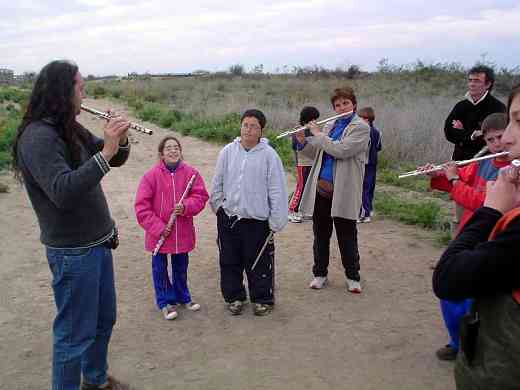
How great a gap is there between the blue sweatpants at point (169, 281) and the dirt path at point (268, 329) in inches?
6.2

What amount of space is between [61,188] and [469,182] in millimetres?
2440

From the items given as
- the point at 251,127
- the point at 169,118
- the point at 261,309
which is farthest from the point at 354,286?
the point at 169,118

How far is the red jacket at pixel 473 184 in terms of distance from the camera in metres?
3.00

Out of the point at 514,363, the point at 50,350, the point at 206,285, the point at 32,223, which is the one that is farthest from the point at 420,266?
the point at 32,223

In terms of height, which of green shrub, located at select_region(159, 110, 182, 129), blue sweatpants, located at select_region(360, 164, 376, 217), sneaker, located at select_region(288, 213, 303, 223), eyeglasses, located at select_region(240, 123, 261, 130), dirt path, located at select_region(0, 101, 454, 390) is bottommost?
dirt path, located at select_region(0, 101, 454, 390)

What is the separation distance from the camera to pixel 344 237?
4.15 meters

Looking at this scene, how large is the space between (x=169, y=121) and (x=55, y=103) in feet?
42.7

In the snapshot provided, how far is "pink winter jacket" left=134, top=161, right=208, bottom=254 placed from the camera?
148 inches

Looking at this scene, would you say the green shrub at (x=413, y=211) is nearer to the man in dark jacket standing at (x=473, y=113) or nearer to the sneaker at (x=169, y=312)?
the man in dark jacket standing at (x=473, y=113)

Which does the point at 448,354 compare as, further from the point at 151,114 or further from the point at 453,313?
the point at 151,114

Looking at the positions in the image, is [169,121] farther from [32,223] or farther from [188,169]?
[188,169]

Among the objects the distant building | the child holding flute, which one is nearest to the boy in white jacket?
the child holding flute

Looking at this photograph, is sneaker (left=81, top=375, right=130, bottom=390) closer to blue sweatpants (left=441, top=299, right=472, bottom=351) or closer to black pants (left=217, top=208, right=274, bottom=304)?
black pants (left=217, top=208, right=274, bottom=304)

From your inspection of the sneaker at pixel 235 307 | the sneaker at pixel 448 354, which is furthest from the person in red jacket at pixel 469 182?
the sneaker at pixel 235 307
